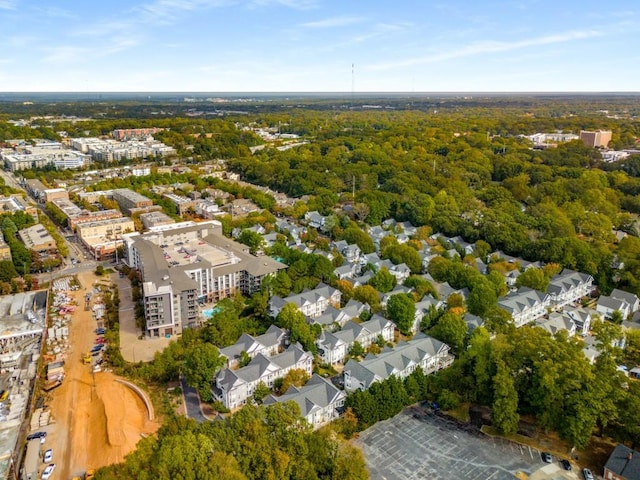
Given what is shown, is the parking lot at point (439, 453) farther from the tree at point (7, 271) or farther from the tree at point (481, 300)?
the tree at point (7, 271)

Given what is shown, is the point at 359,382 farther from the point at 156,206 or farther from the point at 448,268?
the point at 156,206

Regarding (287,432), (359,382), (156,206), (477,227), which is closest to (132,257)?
(156,206)

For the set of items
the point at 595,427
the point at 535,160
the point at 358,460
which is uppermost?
the point at 535,160

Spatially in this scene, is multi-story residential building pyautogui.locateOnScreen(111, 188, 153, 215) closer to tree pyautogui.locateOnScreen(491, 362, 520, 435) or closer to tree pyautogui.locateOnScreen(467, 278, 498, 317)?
tree pyautogui.locateOnScreen(467, 278, 498, 317)

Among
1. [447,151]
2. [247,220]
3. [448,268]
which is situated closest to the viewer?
[448,268]

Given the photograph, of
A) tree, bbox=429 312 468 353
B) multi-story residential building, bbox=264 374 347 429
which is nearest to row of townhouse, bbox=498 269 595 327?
tree, bbox=429 312 468 353

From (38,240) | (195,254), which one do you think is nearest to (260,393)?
(195,254)
